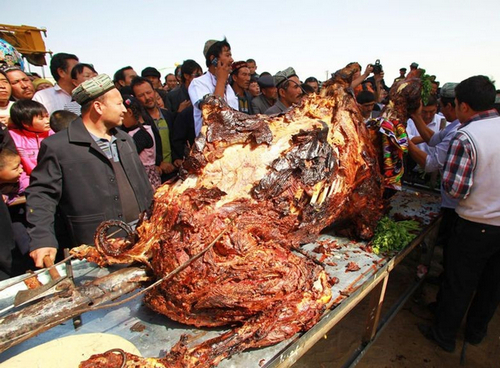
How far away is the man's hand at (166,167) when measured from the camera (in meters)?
4.55

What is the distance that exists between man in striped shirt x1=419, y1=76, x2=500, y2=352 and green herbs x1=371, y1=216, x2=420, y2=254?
48cm

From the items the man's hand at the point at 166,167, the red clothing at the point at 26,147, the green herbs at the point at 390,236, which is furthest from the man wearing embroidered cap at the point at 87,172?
the green herbs at the point at 390,236

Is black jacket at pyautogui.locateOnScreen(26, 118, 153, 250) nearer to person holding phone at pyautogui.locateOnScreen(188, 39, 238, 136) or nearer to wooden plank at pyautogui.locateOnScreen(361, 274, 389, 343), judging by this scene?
person holding phone at pyautogui.locateOnScreen(188, 39, 238, 136)

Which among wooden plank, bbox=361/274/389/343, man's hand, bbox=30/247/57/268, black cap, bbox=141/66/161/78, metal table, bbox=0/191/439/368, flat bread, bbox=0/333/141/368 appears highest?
black cap, bbox=141/66/161/78

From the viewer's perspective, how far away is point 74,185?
260 centimetres

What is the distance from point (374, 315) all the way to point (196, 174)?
210 centimetres

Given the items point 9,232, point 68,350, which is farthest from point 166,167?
point 68,350

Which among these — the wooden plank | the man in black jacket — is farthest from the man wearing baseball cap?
the wooden plank

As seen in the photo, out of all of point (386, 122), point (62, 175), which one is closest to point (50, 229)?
point (62, 175)

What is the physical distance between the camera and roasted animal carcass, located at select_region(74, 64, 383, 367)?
5.66 feet

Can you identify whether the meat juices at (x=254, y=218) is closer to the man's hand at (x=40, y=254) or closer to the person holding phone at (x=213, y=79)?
the man's hand at (x=40, y=254)

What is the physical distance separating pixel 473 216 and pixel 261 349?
227 cm

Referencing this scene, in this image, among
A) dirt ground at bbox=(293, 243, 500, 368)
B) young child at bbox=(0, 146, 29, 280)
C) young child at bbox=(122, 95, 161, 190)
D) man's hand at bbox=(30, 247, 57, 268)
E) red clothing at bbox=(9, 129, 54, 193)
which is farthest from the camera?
young child at bbox=(122, 95, 161, 190)

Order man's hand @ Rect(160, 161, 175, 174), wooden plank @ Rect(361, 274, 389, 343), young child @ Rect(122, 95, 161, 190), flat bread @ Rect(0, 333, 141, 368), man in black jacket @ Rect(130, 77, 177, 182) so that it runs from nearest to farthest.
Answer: flat bread @ Rect(0, 333, 141, 368)
wooden plank @ Rect(361, 274, 389, 343)
young child @ Rect(122, 95, 161, 190)
man in black jacket @ Rect(130, 77, 177, 182)
man's hand @ Rect(160, 161, 175, 174)
